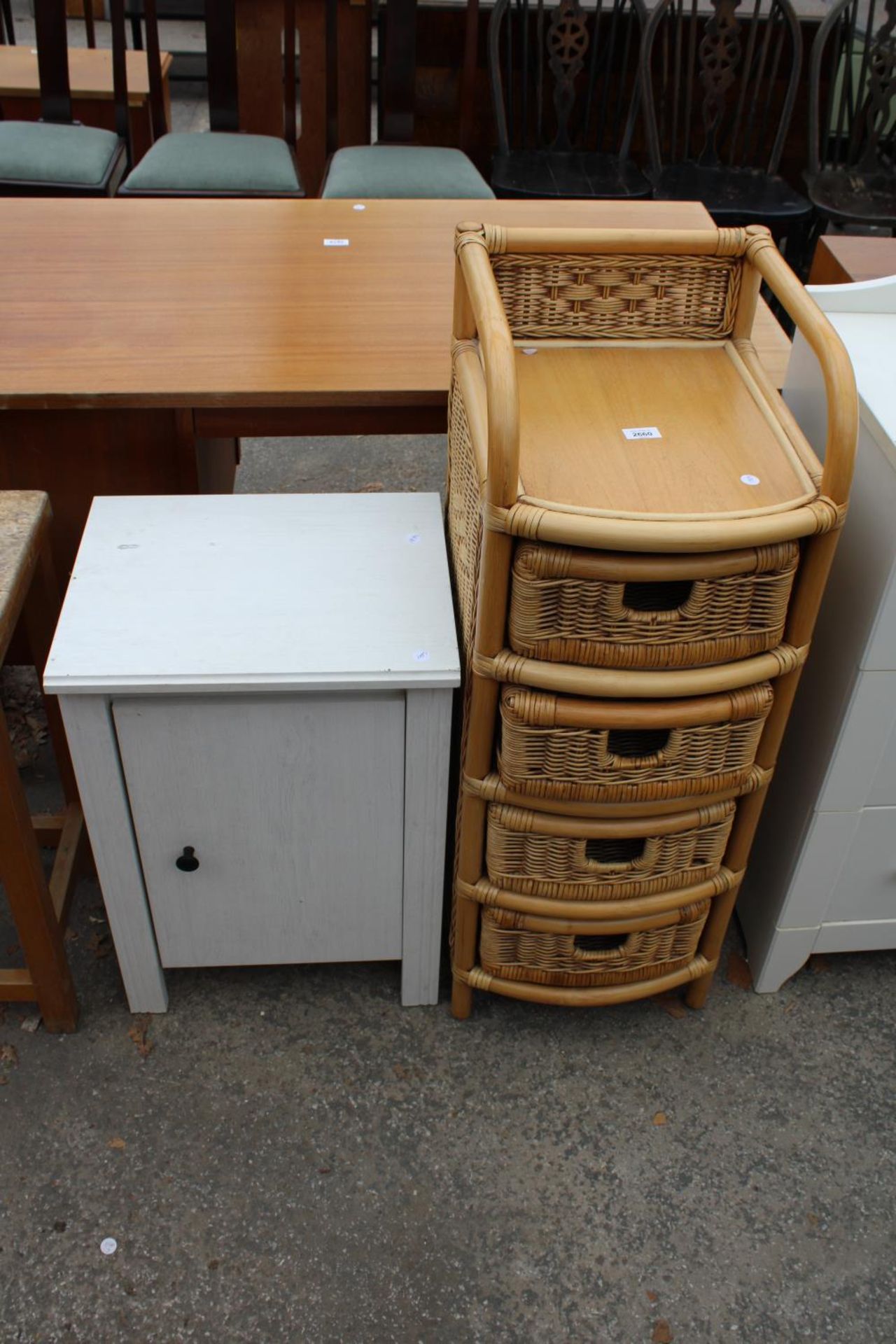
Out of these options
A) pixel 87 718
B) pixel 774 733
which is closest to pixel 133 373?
pixel 87 718

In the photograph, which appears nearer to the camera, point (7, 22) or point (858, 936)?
point (858, 936)

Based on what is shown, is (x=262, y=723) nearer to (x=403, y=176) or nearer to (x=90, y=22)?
(x=403, y=176)

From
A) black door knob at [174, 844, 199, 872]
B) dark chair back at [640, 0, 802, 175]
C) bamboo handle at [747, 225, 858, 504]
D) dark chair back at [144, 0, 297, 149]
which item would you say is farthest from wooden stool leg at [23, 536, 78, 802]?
dark chair back at [640, 0, 802, 175]

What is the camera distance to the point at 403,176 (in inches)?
122

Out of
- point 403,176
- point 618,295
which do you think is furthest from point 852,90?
point 618,295

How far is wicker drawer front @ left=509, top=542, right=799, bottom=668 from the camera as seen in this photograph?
1343mm

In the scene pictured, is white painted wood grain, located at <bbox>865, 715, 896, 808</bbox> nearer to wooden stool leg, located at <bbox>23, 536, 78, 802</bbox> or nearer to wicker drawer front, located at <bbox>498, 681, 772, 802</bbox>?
wicker drawer front, located at <bbox>498, 681, 772, 802</bbox>

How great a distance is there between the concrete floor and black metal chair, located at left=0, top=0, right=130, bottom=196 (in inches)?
79.4

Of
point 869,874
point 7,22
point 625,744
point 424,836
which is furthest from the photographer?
point 7,22

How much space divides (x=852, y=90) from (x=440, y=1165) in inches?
138

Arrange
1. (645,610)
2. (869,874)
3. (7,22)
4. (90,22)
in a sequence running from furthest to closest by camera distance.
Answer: (90,22)
(7,22)
(869,874)
(645,610)

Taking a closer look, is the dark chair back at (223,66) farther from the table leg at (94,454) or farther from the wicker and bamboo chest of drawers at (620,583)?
the wicker and bamboo chest of drawers at (620,583)

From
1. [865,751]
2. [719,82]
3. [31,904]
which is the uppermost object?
[719,82]

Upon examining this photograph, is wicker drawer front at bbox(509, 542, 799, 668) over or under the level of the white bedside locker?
over
